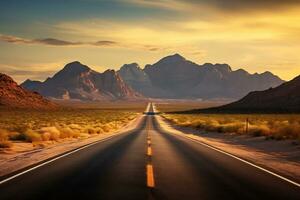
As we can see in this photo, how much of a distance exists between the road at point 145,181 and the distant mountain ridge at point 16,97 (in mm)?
137041

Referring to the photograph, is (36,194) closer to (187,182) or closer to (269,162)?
(187,182)

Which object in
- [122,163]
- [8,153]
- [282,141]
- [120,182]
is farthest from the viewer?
[282,141]

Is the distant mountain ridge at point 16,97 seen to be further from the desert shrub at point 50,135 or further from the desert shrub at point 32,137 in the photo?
the desert shrub at point 32,137

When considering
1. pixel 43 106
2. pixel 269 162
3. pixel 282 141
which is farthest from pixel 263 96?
pixel 269 162

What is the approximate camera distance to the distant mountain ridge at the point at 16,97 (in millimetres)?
151625

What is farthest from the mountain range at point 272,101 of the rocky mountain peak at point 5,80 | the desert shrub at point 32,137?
the desert shrub at point 32,137

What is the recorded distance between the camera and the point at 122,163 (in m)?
15.0

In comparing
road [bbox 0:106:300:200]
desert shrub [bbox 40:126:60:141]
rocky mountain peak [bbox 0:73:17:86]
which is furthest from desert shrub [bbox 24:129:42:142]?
rocky mountain peak [bbox 0:73:17:86]

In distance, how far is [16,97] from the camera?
527 ft

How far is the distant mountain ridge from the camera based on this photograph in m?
152

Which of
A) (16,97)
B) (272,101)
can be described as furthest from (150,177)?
(16,97)

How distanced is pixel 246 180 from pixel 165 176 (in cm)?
212

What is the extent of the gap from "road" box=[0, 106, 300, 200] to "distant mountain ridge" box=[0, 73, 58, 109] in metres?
137

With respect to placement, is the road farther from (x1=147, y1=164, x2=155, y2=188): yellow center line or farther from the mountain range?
the mountain range
